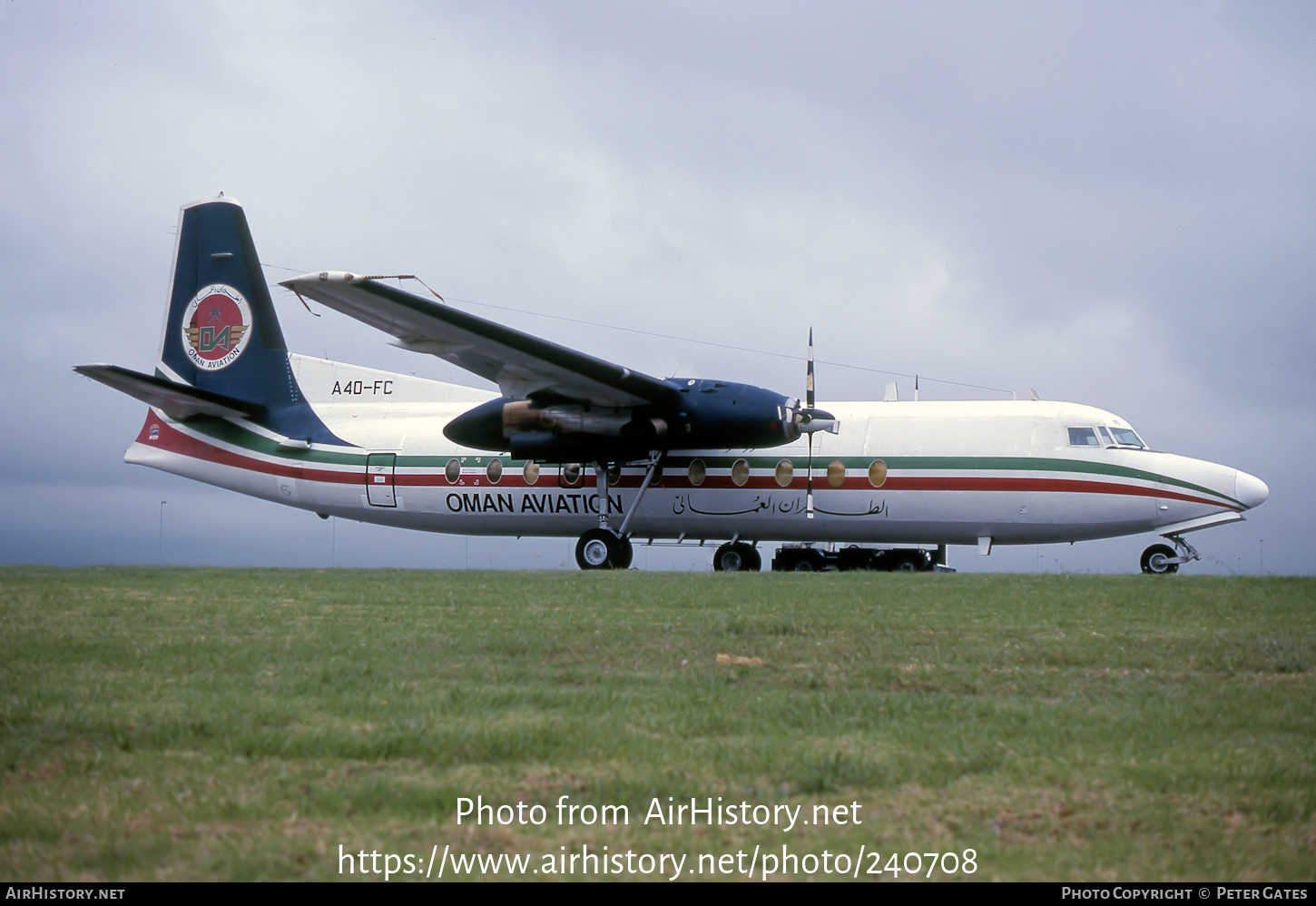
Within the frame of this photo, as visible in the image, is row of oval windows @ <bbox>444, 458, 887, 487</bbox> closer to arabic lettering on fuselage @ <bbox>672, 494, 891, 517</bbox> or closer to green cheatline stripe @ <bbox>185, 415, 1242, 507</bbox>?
green cheatline stripe @ <bbox>185, 415, 1242, 507</bbox>

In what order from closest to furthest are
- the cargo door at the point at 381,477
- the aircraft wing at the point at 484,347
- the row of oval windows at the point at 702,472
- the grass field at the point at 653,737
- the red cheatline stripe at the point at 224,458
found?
the grass field at the point at 653,737, the aircraft wing at the point at 484,347, the row of oval windows at the point at 702,472, the cargo door at the point at 381,477, the red cheatline stripe at the point at 224,458

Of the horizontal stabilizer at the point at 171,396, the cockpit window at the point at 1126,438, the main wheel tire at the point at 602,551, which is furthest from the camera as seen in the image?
the horizontal stabilizer at the point at 171,396

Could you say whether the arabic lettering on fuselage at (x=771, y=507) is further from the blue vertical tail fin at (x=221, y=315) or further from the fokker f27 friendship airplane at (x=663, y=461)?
the blue vertical tail fin at (x=221, y=315)

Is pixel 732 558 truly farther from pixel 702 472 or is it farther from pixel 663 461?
pixel 663 461

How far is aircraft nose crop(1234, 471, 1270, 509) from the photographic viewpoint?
19.2 meters

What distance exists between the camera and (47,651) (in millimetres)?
6676

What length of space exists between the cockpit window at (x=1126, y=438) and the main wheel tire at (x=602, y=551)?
9093mm

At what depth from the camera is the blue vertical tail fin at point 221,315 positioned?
24.6 meters

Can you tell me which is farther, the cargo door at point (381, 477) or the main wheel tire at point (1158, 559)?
the cargo door at point (381, 477)

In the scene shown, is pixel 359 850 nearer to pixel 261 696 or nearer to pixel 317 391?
pixel 261 696

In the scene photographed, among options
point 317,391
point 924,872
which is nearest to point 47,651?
point 924,872

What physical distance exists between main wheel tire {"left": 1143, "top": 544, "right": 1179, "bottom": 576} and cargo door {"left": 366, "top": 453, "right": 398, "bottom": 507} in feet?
47.9

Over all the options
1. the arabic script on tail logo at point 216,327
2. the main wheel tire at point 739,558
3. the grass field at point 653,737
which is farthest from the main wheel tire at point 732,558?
the grass field at point 653,737

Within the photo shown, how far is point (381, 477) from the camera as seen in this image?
2306cm
